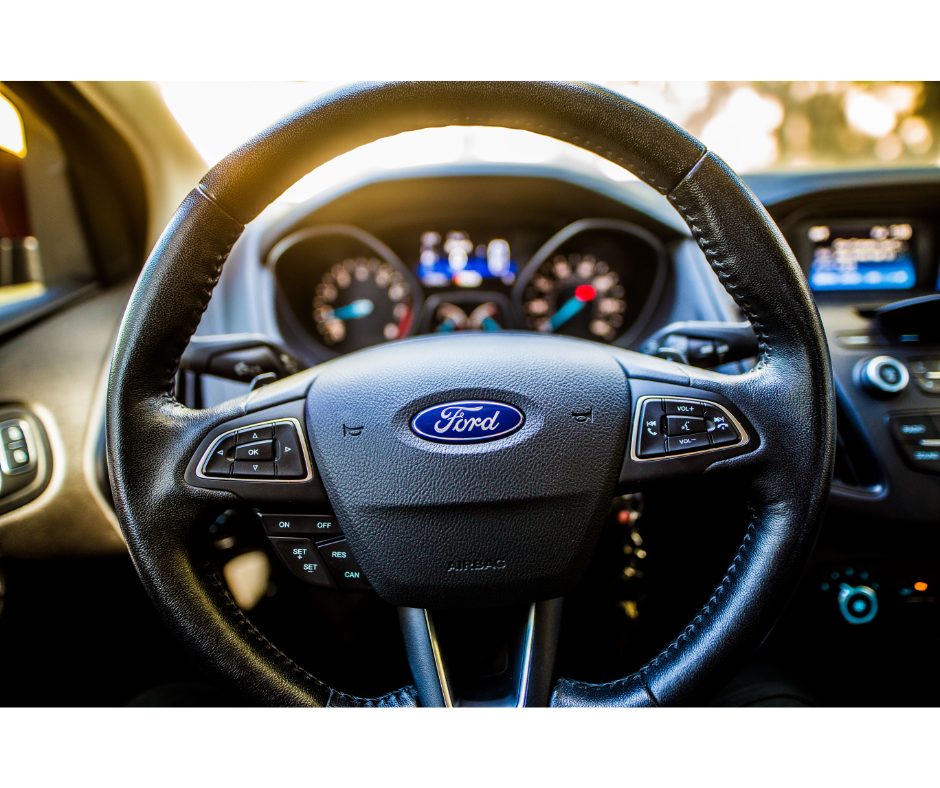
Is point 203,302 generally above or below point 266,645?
above

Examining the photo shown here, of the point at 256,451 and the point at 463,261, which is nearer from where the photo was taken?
the point at 256,451

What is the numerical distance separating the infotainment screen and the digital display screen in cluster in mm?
946

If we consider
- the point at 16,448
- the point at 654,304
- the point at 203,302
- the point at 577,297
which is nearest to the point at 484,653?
the point at 203,302

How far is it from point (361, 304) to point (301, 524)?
1.61 meters

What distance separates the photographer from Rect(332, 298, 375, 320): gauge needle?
2338mm

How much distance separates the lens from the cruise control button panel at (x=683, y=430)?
0.80m

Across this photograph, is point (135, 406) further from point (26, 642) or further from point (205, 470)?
point (26, 642)

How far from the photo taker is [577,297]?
234 cm

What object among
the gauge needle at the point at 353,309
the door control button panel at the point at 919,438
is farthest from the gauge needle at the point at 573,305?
the door control button panel at the point at 919,438

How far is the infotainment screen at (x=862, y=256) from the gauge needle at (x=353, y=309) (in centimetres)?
140

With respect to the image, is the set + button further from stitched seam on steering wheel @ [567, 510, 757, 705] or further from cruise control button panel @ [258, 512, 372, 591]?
stitched seam on steering wheel @ [567, 510, 757, 705]

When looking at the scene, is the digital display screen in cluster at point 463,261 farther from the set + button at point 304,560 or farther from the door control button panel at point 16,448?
the set + button at point 304,560

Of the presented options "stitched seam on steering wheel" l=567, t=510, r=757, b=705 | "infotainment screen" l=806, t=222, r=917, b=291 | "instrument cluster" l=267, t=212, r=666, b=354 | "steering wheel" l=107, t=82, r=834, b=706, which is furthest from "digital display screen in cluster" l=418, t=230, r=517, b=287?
"stitched seam on steering wheel" l=567, t=510, r=757, b=705

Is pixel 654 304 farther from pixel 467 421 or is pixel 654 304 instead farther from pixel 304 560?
pixel 304 560
